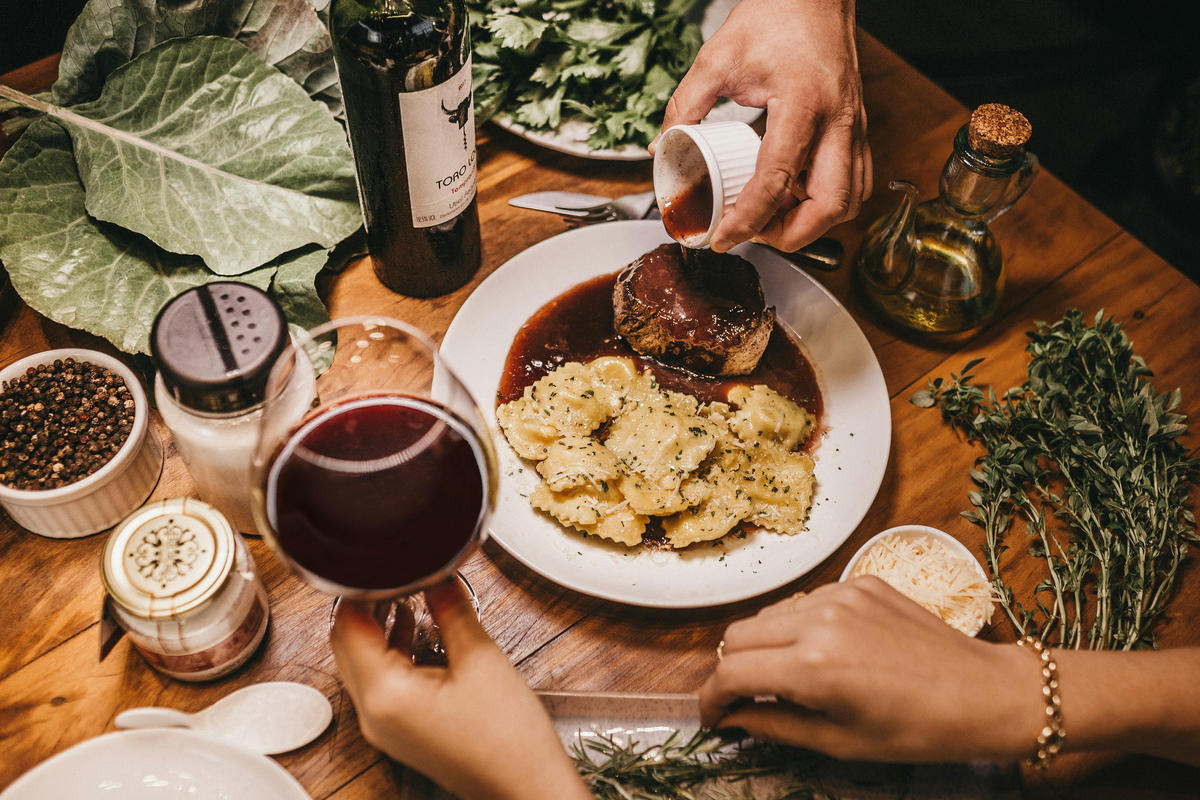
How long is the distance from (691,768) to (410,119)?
154 centimetres

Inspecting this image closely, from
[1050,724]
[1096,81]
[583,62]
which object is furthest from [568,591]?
[1096,81]

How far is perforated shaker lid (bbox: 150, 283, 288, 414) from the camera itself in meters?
1.40

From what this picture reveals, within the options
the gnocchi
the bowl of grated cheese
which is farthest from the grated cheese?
the gnocchi

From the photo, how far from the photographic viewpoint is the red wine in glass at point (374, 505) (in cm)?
124

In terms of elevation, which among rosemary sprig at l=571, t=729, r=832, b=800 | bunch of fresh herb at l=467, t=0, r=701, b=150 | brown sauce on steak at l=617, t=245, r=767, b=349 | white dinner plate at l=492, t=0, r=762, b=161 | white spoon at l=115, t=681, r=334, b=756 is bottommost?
rosemary sprig at l=571, t=729, r=832, b=800

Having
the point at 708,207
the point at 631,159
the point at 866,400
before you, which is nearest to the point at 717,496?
the point at 866,400

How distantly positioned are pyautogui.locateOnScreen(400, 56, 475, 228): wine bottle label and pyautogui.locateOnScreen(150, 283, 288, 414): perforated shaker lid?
52 centimetres

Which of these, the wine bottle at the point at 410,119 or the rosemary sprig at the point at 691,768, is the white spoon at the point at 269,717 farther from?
the wine bottle at the point at 410,119

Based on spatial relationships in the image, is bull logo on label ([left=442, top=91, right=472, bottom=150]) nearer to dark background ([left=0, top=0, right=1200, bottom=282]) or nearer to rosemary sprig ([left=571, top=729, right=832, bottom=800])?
rosemary sprig ([left=571, top=729, right=832, bottom=800])

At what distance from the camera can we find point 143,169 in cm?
202

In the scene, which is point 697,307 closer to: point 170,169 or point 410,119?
point 410,119

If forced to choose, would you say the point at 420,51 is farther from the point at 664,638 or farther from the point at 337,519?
the point at 664,638

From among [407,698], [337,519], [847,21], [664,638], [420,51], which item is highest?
[420,51]

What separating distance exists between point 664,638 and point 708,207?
1.18m
